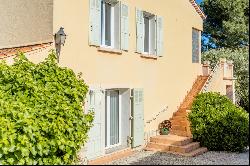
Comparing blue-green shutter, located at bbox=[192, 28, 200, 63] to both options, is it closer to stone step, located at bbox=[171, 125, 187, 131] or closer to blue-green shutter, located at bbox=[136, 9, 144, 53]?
stone step, located at bbox=[171, 125, 187, 131]

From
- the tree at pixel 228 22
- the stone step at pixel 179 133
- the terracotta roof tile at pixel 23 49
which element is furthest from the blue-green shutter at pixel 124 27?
the tree at pixel 228 22

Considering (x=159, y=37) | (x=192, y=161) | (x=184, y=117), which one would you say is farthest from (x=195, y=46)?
(x=192, y=161)

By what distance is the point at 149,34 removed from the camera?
15289 mm

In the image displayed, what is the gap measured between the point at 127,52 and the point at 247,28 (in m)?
8.69

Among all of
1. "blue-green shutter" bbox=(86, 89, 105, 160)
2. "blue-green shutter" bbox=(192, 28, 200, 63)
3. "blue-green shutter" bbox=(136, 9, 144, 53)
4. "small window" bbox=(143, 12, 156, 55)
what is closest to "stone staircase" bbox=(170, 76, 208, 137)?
"blue-green shutter" bbox=(192, 28, 200, 63)

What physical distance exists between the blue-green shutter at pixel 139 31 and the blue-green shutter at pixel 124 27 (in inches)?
28.3

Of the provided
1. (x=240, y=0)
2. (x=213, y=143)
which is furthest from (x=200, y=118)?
(x=240, y=0)

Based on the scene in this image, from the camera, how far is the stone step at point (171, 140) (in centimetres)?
1387

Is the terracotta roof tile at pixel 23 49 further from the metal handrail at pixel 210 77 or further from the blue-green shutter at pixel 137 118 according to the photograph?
the metal handrail at pixel 210 77

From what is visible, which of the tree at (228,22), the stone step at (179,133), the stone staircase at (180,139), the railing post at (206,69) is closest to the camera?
the tree at (228,22)

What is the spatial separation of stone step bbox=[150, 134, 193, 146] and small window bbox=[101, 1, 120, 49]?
13.2 feet

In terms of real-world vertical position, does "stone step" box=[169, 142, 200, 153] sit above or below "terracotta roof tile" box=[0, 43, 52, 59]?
below

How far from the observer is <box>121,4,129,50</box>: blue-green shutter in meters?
13.0

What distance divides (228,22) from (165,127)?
941 centimetres
